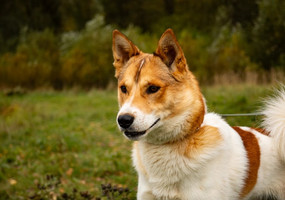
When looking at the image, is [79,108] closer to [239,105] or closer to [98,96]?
[98,96]

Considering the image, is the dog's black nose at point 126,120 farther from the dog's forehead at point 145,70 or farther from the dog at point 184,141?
the dog's forehead at point 145,70

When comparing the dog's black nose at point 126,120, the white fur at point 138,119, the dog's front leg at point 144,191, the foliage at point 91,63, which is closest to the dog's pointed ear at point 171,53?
the white fur at point 138,119

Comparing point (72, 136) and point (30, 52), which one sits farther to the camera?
point (30, 52)

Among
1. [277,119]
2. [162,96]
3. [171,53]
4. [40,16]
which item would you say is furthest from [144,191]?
[40,16]

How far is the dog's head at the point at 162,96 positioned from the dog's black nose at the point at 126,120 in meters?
0.01

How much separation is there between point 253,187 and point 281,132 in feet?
1.75

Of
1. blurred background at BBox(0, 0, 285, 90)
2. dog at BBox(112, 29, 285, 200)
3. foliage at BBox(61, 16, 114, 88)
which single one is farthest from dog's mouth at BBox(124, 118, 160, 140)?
foliage at BBox(61, 16, 114, 88)

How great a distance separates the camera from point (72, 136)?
768 cm

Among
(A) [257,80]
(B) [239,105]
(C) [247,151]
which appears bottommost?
(A) [257,80]

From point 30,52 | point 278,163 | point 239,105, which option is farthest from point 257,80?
point 30,52

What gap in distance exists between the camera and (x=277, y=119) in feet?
9.99

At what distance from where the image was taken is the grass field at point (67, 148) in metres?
5.17

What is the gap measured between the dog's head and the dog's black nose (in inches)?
0.4

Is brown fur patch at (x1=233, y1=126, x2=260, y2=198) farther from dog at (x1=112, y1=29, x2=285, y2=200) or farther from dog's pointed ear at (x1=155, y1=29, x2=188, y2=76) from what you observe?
dog's pointed ear at (x1=155, y1=29, x2=188, y2=76)
